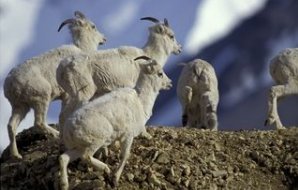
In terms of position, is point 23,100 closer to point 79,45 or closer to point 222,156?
point 79,45

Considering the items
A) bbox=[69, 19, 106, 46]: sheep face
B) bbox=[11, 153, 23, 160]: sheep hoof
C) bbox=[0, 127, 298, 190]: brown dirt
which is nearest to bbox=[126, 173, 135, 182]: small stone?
bbox=[0, 127, 298, 190]: brown dirt

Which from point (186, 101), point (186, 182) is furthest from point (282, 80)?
point (186, 182)

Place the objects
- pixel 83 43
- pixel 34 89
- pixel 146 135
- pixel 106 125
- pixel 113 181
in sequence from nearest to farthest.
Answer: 1. pixel 106 125
2. pixel 113 181
3. pixel 146 135
4. pixel 34 89
5. pixel 83 43

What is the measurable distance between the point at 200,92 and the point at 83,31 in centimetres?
280

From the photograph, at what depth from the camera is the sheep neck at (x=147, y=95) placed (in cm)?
1667

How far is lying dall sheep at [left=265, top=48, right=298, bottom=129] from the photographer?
20.3 meters

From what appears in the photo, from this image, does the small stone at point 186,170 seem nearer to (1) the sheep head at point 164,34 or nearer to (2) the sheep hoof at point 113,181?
(2) the sheep hoof at point 113,181

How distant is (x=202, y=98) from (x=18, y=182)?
5.46m

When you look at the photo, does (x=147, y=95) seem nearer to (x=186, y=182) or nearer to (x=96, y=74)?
(x=96, y=74)

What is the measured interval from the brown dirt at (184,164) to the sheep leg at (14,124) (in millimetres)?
166

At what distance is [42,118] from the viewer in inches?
722

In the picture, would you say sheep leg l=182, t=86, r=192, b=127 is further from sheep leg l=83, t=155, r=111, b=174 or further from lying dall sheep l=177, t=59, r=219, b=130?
sheep leg l=83, t=155, r=111, b=174

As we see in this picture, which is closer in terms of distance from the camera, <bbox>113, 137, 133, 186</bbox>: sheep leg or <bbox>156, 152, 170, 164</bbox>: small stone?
<bbox>113, 137, 133, 186</bbox>: sheep leg

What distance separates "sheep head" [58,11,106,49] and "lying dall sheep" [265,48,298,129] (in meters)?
3.57
